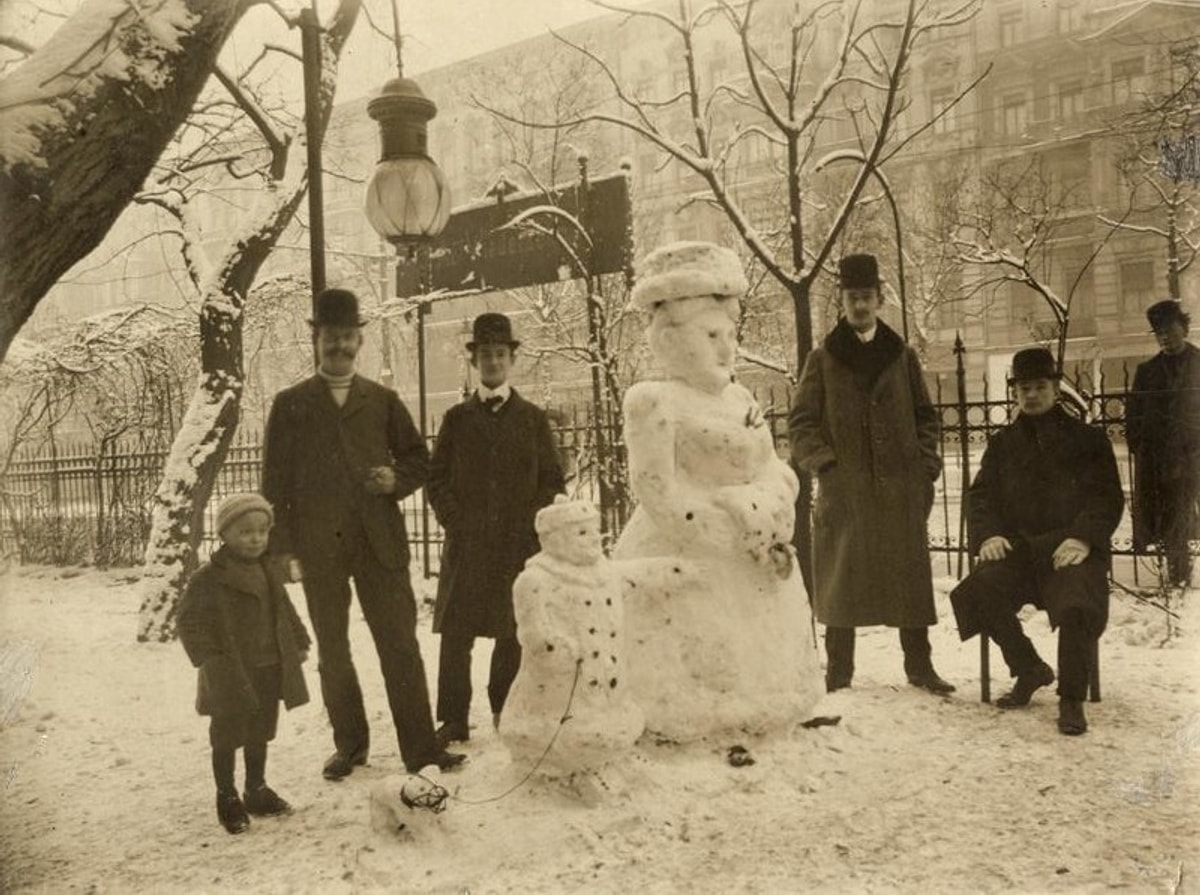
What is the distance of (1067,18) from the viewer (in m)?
8.32

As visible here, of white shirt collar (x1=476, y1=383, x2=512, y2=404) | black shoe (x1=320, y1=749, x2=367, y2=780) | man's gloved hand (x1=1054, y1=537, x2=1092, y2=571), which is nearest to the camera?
black shoe (x1=320, y1=749, x2=367, y2=780)

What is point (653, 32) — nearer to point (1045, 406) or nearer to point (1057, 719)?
point (1045, 406)

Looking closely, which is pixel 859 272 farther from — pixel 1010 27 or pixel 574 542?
pixel 1010 27

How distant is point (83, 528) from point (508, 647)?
25.6 ft

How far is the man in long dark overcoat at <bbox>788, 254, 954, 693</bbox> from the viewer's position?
16.2 ft

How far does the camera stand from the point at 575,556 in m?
3.56

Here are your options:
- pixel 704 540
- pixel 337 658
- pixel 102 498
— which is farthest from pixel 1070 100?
pixel 102 498

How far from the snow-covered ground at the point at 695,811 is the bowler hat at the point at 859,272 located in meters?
2.14

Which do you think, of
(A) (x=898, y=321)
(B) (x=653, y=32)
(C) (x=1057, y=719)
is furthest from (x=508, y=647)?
(A) (x=898, y=321)

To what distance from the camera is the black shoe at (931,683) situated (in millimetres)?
5023

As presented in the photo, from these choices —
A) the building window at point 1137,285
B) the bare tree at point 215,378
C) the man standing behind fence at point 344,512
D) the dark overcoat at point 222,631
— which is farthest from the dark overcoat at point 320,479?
the building window at point 1137,285

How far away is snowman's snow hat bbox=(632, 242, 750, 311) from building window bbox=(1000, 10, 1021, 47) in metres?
5.64

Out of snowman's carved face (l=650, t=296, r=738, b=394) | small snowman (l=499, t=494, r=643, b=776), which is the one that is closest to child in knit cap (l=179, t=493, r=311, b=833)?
small snowman (l=499, t=494, r=643, b=776)

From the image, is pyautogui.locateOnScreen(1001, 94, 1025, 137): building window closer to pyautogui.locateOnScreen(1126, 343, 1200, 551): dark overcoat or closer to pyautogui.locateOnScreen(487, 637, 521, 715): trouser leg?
pyautogui.locateOnScreen(1126, 343, 1200, 551): dark overcoat
